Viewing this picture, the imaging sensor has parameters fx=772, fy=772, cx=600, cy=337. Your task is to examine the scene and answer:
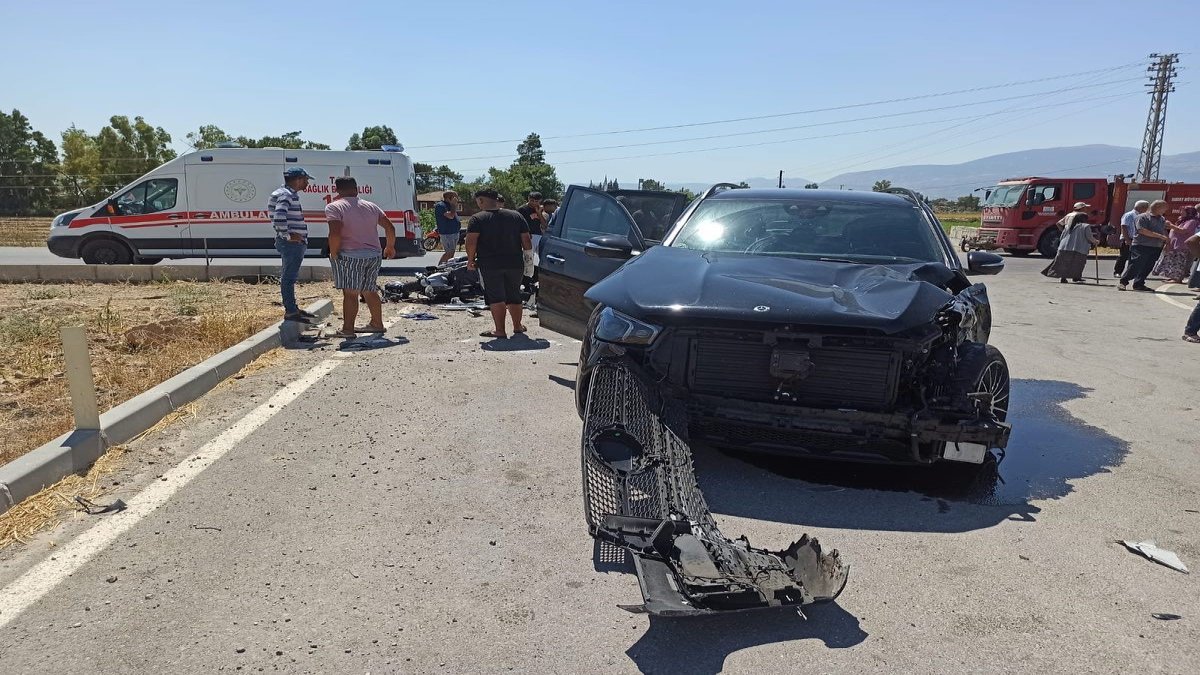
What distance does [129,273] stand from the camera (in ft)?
43.1

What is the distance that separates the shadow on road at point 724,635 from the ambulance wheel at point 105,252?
658 inches

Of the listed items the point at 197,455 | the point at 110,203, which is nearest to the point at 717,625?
the point at 197,455

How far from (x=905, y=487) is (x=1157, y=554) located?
110cm

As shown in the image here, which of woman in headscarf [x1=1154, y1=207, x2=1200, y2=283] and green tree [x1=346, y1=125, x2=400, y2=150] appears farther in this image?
green tree [x1=346, y1=125, x2=400, y2=150]

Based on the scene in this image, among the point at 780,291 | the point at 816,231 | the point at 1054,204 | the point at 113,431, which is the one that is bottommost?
the point at 113,431

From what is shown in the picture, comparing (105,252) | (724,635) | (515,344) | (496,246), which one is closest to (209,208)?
(105,252)

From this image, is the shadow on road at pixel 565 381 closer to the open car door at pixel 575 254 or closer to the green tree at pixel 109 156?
the open car door at pixel 575 254

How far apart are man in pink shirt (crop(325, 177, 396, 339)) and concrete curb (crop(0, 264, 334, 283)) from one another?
5431mm

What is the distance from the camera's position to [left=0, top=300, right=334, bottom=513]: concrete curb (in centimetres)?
368

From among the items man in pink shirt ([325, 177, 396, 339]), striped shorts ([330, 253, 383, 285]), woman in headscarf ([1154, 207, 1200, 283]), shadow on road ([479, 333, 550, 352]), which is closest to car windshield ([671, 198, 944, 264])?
shadow on road ([479, 333, 550, 352])

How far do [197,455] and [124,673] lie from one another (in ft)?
7.35

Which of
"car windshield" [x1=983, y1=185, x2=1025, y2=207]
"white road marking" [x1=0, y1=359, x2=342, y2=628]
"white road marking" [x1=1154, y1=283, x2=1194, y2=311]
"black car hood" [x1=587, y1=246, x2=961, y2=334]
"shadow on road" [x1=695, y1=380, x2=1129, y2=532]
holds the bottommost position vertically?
"white road marking" [x1=0, y1=359, x2=342, y2=628]

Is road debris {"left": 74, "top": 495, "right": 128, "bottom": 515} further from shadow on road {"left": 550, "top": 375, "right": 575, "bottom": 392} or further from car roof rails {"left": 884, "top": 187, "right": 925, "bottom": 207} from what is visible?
car roof rails {"left": 884, "top": 187, "right": 925, "bottom": 207}

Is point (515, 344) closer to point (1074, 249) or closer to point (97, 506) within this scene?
point (97, 506)
